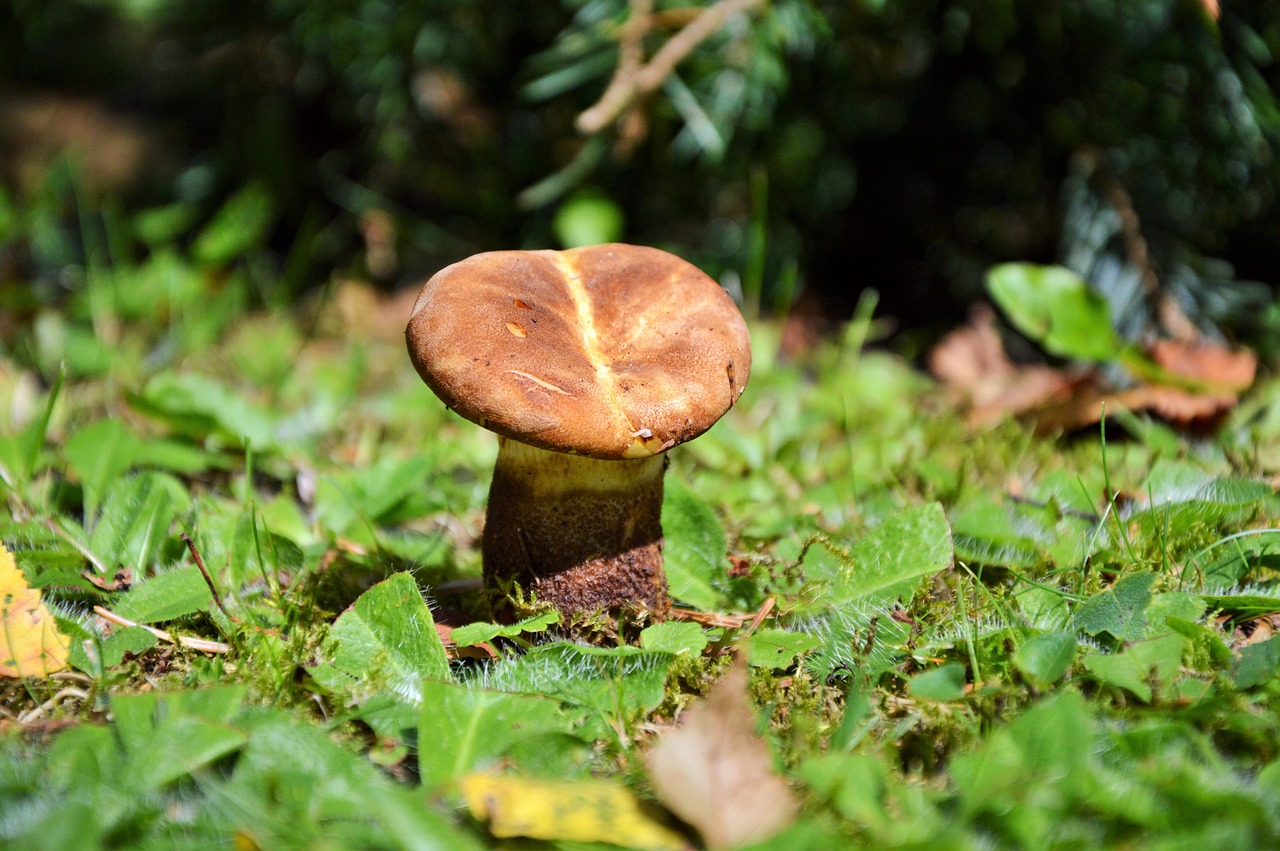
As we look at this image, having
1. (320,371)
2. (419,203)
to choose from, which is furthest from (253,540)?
(419,203)

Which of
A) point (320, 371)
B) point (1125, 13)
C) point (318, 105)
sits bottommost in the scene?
point (320, 371)

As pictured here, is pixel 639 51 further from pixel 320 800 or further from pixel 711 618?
pixel 320 800

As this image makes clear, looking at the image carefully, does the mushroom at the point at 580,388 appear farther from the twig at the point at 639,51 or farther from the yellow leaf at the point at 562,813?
the twig at the point at 639,51

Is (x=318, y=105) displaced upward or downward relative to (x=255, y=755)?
upward

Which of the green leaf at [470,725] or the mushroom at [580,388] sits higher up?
the mushroom at [580,388]

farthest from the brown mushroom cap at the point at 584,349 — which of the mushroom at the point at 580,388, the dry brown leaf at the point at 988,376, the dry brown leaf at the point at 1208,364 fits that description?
the dry brown leaf at the point at 1208,364

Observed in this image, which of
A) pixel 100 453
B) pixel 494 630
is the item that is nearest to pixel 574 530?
pixel 494 630

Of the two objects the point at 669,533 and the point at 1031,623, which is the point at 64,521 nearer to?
the point at 669,533
